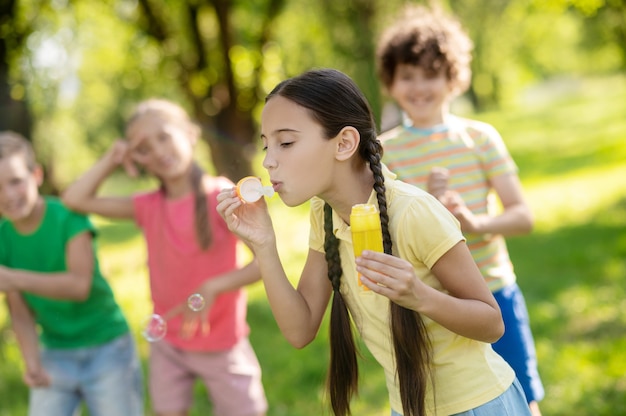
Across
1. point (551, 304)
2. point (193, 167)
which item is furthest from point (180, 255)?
point (551, 304)

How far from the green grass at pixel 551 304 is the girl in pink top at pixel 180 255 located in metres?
0.47

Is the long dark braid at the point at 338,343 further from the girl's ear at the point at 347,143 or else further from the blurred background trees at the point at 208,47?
the blurred background trees at the point at 208,47

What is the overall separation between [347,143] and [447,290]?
1.49ft

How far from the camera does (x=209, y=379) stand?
317 cm

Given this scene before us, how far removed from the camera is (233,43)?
10.6m

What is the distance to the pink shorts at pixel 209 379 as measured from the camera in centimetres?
316

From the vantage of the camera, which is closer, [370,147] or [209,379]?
[370,147]

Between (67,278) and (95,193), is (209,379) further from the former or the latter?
(95,193)

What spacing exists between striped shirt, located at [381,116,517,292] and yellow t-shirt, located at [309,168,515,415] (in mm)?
848

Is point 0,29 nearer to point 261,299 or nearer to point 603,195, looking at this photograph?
point 261,299

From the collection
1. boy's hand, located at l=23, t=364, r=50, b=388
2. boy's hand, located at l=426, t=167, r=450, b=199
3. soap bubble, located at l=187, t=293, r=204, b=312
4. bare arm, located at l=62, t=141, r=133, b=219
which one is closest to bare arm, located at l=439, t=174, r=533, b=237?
boy's hand, located at l=426, t=167, r=450, b=199

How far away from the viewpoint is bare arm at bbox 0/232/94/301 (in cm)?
293

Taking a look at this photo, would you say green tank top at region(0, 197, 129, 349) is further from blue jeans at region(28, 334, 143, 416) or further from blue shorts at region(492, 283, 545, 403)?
blue shorts at region(492, 283, 545, 403)

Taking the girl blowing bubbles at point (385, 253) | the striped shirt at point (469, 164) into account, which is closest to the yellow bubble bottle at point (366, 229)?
the girl blowing bubbles at point (385, 253)
